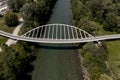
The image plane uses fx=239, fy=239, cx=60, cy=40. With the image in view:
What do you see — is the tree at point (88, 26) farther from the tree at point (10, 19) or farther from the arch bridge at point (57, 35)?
the tree at point (10, 19)

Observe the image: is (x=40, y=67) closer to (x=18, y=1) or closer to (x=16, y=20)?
(x=16, y=20)

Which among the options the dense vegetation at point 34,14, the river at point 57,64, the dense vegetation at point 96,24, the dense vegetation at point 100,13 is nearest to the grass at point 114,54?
the dense vegetation at point 96,24

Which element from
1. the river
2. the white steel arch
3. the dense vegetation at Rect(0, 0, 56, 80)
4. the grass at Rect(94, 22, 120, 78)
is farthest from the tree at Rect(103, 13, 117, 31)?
the dense vegetation at Rect(0, 0, 56, 80)

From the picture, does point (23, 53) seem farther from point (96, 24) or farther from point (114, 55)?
point (96, 24)

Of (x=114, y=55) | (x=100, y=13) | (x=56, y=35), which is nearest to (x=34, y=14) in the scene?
(x=56, y=35)

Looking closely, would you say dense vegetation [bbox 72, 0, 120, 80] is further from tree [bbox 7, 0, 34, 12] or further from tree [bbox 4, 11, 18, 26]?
tree [bbox 4, 11, 18, 26]
